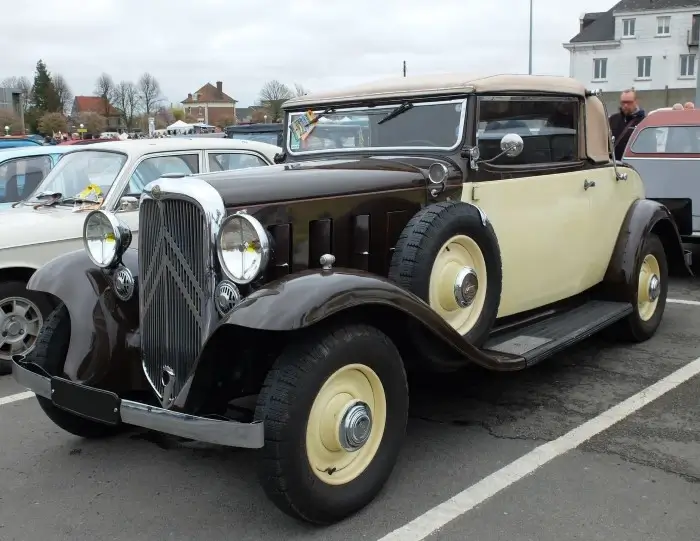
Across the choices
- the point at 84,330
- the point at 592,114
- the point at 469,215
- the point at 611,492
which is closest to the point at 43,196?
the point at 84,330

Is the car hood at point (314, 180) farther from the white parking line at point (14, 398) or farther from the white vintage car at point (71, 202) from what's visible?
the white parking line at point (14, 398)

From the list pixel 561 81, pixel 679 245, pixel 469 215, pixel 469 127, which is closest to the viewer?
pixel 469 215

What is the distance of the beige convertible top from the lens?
4164 millimetres

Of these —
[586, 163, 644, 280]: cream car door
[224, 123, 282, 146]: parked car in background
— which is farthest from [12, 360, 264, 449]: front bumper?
[224, 123, 282, 146]: parked car in background

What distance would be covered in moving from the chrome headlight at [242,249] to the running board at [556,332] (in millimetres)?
1493

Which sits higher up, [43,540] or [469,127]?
[469,127]

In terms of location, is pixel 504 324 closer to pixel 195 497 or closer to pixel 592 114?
pixel 592 114

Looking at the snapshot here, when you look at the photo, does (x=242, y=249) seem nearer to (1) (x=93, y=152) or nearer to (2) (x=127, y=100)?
(1) (x=93, y=152)

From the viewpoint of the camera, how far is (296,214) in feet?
11.0

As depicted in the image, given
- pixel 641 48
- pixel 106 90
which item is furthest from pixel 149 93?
pixel 641 48

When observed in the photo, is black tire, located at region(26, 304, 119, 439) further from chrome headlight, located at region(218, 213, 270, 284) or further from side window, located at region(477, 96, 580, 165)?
side window, located at region(477, 96, 580, 165)

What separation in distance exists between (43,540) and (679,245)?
497 cm

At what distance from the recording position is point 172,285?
10.6 ft

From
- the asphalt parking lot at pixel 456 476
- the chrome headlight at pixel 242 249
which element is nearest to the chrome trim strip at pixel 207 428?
the asphalt parking lot at pixel 456 476
